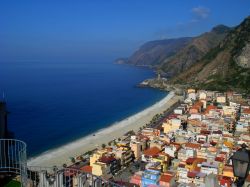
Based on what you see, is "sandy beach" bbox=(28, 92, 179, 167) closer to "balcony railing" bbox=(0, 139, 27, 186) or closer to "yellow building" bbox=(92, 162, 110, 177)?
"yellow building" bbox=(92, 162, 110, 177)

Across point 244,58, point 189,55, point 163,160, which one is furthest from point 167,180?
point 189,55

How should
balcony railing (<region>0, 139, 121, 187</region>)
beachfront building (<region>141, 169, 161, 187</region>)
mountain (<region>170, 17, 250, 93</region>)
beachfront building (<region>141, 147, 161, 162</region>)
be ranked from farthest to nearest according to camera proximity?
mountain (<region>170, 17, 250, 93</region>), beachfront building (<region>141, 147, 161, 162</region>), beachfront building (<region>141, 169, 161, 187</region>), balcony railing (<region>0, 139, 121, 187</region>)

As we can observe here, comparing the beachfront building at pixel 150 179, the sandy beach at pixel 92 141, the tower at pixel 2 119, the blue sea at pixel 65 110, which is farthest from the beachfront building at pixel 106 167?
the tower at pixel 2 119

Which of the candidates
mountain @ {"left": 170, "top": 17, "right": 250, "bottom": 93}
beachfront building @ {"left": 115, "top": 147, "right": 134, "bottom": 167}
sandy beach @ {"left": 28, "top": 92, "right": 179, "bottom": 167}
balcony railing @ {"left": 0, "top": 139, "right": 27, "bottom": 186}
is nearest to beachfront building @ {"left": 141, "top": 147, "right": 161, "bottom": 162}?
beachfront building @ {"left": 115, "top": 147, "right": 134, "bottom": 167}

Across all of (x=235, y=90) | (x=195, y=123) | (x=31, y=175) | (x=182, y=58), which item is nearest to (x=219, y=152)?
(x=195, y=123)

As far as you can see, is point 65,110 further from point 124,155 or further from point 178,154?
point 178,154
